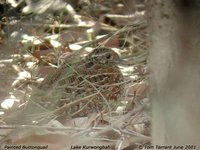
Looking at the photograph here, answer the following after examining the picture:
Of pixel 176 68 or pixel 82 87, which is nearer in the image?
pixel 176 68

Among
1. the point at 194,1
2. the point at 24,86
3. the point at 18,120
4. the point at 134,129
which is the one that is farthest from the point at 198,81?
the point at 24,86

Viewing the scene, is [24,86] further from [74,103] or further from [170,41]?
[170,41]

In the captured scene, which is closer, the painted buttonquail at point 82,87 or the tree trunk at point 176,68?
the tree trunk at point 176,68

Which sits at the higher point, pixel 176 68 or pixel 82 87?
pixel 176 68

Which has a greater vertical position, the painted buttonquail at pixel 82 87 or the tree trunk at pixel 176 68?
the tree trunk at pixel 176 68
